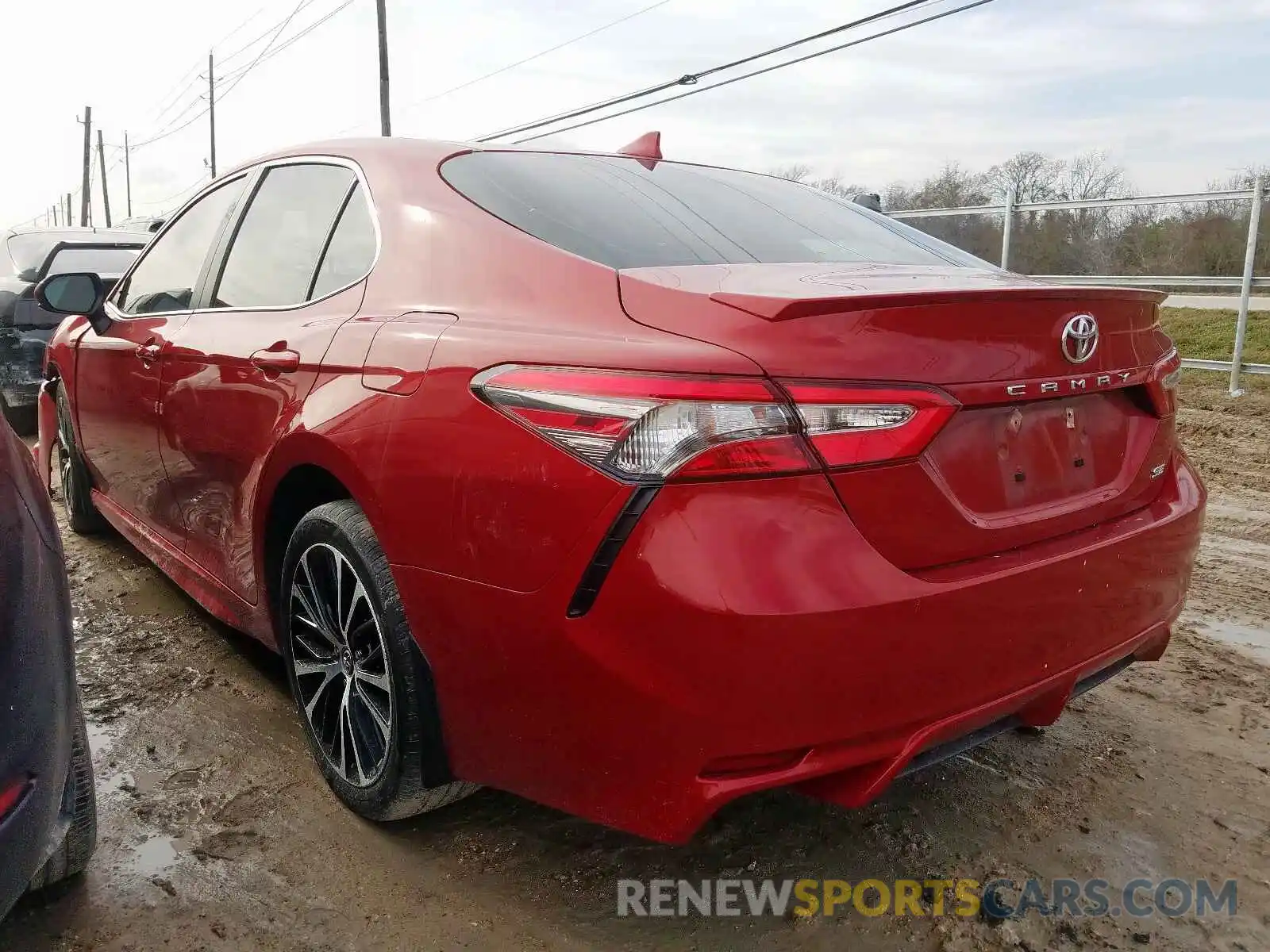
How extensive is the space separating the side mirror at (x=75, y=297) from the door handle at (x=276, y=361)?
164cm

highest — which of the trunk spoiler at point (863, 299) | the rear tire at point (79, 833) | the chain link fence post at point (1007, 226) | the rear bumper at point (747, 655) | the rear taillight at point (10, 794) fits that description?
the chain link fence post at point (1007, 226)

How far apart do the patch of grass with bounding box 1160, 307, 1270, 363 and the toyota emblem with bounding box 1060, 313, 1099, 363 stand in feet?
32.0

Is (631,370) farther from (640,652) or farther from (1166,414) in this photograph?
(1166,414)

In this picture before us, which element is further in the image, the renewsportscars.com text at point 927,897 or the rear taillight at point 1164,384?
the rear taillight at point 1164,384

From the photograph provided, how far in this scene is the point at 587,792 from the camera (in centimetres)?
179

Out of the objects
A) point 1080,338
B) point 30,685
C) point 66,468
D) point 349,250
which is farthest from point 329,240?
point 66,468

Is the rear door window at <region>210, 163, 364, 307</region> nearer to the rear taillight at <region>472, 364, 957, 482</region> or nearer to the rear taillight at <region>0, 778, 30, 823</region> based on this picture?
the rear taillight at <region>472, 364, 957, 482</region>

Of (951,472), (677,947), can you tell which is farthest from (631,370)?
(677,947)

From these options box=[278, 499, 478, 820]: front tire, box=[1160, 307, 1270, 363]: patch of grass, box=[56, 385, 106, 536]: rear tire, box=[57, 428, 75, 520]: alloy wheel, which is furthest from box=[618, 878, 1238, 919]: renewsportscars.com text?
box=[1160, 307, 1270, 363]: patch of grass

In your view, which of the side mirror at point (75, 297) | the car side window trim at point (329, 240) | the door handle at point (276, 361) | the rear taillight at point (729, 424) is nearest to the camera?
the rear taillight at point (729, 424)

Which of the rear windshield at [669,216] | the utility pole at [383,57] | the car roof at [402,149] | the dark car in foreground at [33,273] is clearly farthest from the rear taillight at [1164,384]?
the utility pole at [383,57]

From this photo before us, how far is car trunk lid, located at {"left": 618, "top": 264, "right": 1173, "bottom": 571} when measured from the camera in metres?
1.67

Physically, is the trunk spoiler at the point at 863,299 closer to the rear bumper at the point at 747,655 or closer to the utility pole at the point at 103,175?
the rear bumper at the point at 747,655

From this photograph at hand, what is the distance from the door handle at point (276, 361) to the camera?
2.41 metres
